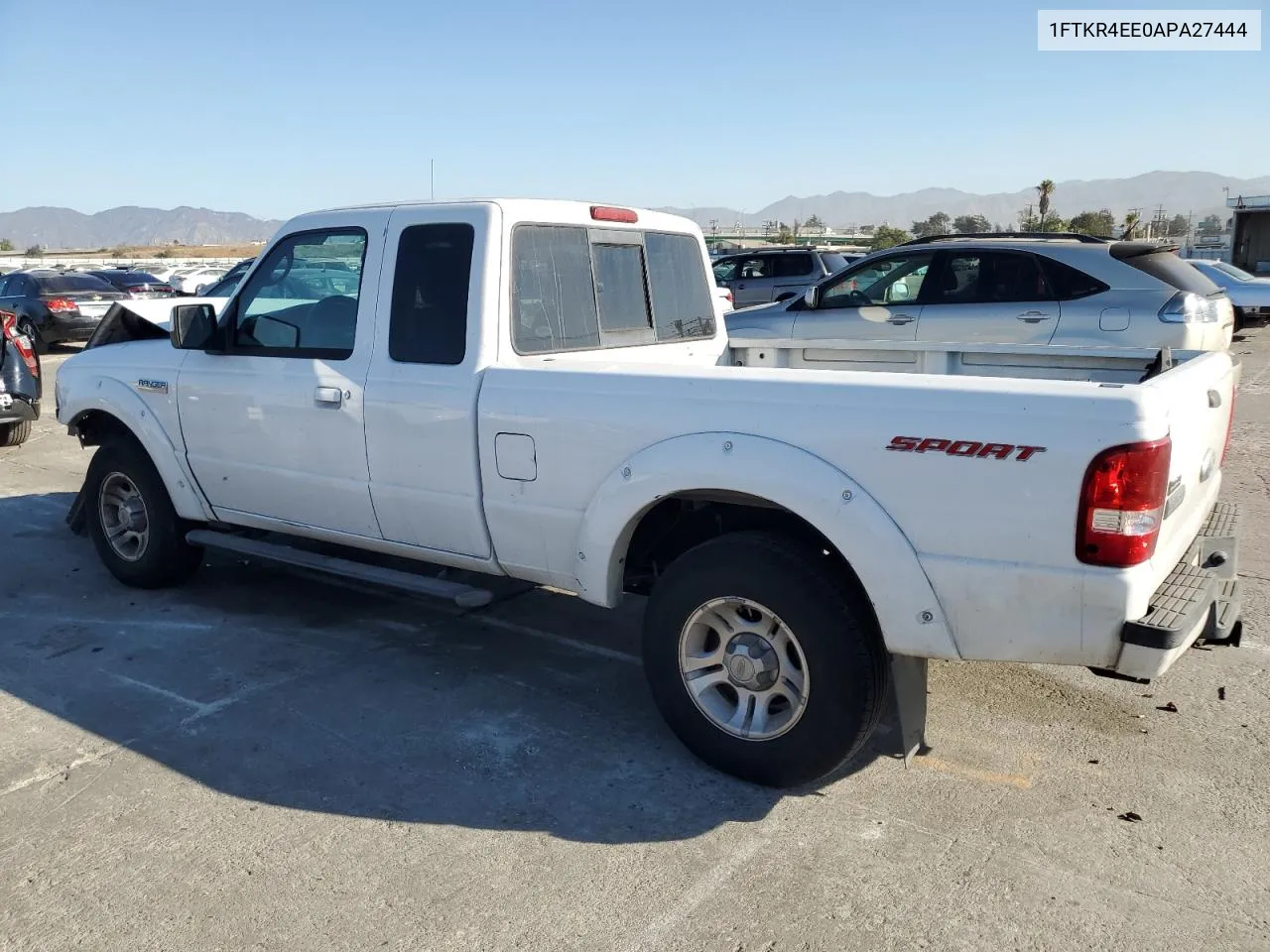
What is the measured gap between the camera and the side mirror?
16.7ft

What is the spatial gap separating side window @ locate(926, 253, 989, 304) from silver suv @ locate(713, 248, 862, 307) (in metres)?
9.74

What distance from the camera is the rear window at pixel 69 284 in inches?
776

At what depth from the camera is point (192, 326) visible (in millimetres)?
5113

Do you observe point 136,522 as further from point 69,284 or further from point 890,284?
point 69,284

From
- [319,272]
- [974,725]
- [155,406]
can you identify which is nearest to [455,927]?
[974,725]

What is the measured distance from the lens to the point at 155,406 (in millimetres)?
5535

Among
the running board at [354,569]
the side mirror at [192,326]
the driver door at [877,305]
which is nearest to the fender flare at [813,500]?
the running board at [354,569]

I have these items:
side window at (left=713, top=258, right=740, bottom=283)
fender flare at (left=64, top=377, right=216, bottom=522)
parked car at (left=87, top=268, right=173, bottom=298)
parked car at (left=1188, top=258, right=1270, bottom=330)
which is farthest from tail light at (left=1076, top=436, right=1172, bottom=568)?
parked car at (left=87, top=268, right=173, bottom=298)

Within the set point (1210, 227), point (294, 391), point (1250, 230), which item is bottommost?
point (1210, 227)

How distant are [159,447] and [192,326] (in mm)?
803

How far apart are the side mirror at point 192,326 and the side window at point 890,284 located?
625 centimetres

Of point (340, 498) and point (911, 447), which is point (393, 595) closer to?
point (340, 498)

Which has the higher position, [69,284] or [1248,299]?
[69,284]

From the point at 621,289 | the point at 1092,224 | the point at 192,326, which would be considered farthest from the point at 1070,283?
the point at 1092,224
